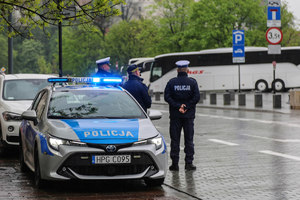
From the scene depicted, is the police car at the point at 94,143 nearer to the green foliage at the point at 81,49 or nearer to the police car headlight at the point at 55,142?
the police car headlight at the point at 55,142

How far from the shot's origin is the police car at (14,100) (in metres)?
12.0

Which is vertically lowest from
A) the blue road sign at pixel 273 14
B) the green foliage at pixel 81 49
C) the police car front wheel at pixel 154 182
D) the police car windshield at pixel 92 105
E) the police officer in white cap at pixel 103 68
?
the police car front wheel at pixel 154 182

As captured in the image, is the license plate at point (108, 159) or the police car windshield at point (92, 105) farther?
the police car windshield at point (92, 105)

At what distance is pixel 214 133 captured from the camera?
55.9 feet

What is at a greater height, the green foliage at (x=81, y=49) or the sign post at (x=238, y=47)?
the green foliage at (x=81, y=49)

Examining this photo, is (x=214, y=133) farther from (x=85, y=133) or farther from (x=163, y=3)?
(x=163, y=3)

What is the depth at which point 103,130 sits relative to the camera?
314 inches

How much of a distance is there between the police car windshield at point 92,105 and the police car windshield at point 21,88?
4.08 m

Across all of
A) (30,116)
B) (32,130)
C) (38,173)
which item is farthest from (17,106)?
(38,173)

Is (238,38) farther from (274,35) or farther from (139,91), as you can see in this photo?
(139,91)

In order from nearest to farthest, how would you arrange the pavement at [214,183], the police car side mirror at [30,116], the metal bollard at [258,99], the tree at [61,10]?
the pavement at [214,183] → the police car side mirror at [30,116] → the tree at [61,10] → the metal bollard at [258,99]

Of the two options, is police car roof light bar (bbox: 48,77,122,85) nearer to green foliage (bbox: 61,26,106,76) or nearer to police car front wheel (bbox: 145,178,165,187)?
police car front wheel (bbox: 145,178,165,187)

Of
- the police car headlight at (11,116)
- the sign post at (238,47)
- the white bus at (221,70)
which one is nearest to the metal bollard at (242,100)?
the sign post at (238,47)

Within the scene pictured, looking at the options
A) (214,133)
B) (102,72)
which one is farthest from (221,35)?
(102,72)
